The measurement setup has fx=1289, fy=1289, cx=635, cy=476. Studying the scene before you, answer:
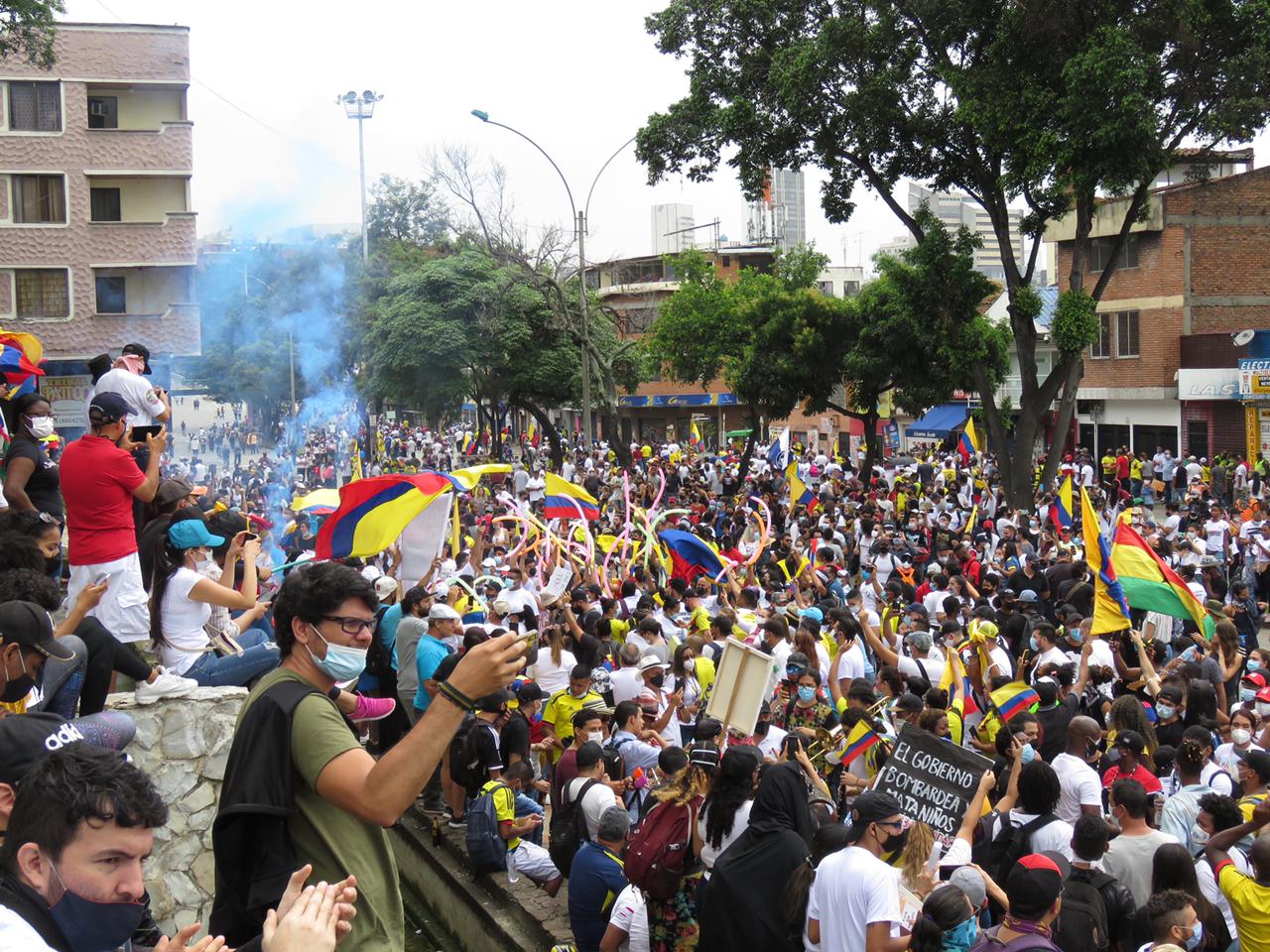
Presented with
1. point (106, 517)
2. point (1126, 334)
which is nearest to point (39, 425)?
point (106, 517)

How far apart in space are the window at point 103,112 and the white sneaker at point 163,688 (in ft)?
89.2

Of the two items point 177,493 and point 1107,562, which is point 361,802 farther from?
point 1107,562

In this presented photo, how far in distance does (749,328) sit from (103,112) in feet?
53.1

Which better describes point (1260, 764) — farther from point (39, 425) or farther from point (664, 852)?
point (39, 425)

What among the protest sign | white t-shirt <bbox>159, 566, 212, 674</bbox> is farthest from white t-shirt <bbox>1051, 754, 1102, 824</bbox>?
white t-shirt <bbox>159, 566, 212, 674</bbox>

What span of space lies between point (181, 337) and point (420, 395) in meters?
9.05

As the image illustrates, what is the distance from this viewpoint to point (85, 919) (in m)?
2.52

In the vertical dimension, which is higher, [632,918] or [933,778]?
[933,778]

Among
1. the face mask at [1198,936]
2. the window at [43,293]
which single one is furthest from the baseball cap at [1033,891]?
the window at [43,293]

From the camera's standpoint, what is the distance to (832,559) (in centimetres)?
1468

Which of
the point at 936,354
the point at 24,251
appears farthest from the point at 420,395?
the point at 936,354

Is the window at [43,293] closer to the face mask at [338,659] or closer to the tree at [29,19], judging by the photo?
the tree at [29,19]

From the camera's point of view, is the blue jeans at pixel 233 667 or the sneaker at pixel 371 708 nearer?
the sneaker at pixel 371 708

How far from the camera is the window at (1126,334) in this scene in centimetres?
3412
